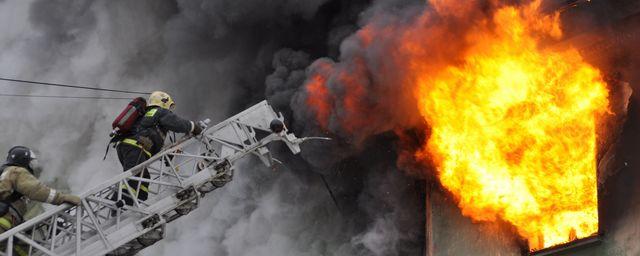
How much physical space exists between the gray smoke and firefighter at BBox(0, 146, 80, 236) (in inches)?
184

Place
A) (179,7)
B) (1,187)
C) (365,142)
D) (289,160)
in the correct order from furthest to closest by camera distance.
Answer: (179,7)
(289,160)
(365,142)
(1,187)

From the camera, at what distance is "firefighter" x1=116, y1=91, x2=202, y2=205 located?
453 inches


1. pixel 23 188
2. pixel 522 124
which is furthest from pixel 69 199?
pixel 522 124

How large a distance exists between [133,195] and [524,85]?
562cm

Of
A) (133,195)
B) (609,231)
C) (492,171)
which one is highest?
(133,195)

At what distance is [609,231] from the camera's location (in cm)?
1160

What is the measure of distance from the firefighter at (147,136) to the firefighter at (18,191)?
1.15 m

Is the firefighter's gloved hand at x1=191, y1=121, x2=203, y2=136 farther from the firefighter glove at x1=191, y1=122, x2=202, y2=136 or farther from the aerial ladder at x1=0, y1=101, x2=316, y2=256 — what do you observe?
the aerial ladder at x1=0, y1=101, x2=316, y2=256

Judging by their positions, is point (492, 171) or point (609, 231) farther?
point (492, 171)

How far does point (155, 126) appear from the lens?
1186cm


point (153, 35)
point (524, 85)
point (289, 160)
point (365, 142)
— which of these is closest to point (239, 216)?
point (289, 160)

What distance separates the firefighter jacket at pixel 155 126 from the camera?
38.2 ft

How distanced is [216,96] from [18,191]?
7023 millimetres

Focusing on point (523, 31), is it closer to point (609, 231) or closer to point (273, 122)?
point (609, 231)
